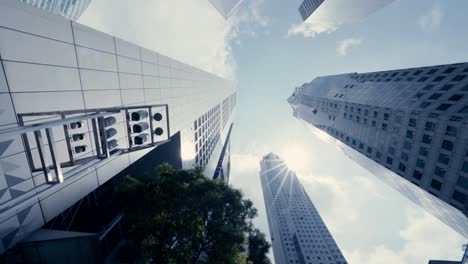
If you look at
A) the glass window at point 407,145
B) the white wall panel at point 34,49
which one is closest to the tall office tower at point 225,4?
the glass window at point 407,145

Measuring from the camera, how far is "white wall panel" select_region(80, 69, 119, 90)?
10.8m

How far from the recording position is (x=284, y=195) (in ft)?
509

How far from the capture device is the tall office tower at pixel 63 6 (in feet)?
185

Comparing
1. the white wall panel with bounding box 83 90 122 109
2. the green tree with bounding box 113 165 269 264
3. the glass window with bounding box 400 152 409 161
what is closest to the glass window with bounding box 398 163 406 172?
the glass window with bounding box 400 152 409 161

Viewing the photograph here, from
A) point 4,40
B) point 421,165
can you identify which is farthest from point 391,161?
point 4,40

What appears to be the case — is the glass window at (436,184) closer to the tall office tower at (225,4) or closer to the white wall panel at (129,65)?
the white wall panel at (129,65)

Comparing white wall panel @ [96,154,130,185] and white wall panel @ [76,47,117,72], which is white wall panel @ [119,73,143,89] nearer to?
white wall panel @ [76,47,117,72]

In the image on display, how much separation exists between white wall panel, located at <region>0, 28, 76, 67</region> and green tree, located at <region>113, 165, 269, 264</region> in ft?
27.6

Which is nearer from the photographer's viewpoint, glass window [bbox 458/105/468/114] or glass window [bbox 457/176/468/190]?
glass window [bbox 457/176/468/190]

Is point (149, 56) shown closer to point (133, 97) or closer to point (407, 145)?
point (133, 97)

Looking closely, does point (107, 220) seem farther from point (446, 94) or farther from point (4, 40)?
point (446, 94)

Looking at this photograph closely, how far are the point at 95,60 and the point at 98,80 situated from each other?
116 cm

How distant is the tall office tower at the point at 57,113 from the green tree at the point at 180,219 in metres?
3.16

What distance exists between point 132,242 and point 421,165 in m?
43.8
